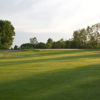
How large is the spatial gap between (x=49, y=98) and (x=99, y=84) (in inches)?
94.9

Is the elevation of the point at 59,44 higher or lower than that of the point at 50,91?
higher

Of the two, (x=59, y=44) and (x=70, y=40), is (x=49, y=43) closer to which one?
(x=59, y=44)

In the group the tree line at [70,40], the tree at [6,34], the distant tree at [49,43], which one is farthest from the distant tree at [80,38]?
the tree at [6,34]

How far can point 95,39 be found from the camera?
52969mm

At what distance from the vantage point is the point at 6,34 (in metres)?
48.2

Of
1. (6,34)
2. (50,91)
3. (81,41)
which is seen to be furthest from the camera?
(81,41)

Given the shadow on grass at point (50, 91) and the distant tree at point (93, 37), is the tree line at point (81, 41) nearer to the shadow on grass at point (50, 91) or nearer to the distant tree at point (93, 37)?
the distant tree at point (93, 37)

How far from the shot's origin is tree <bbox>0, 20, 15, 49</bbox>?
4737 centimetres

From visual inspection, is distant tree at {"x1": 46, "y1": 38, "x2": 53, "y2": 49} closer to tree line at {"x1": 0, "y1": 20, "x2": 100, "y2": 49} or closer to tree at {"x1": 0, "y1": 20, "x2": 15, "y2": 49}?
tree line at {"x1": 0, "y1": 20, "x2": 100, "y2": 49}

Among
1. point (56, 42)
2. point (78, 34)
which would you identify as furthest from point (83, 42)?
point (56, 42)

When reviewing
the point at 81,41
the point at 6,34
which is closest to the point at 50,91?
the point at 6,34

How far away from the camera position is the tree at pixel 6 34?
47372 millimetres

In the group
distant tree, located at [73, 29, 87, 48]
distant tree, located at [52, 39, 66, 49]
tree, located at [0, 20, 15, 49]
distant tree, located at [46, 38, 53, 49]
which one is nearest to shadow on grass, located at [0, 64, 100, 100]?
tree, located at [0, 20, 15, 49]

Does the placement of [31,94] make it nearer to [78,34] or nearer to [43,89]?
[43,89]
